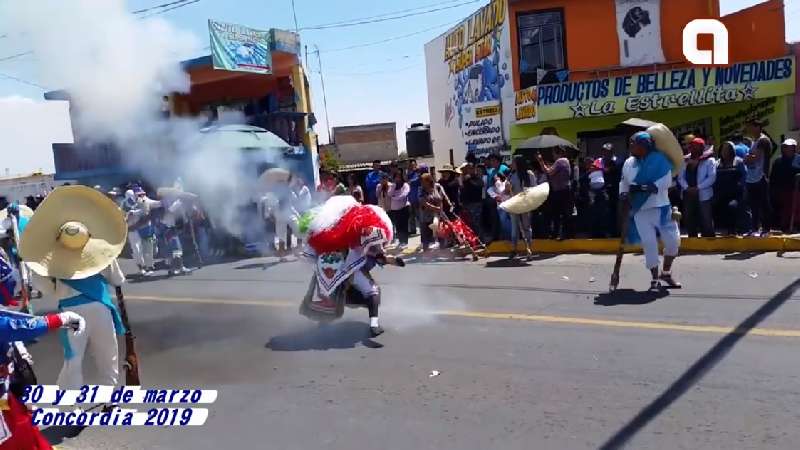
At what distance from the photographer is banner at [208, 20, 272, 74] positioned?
60.7 ft

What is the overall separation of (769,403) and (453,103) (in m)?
21.6

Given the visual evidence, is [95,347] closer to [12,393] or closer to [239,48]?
[12,393]

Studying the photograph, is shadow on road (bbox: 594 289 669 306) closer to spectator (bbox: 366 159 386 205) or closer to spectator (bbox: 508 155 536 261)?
spectator (bbox: 508 155 536 261)

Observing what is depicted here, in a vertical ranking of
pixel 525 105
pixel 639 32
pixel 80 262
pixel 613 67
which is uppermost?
pixel 639 32

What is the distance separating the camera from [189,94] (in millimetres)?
20281

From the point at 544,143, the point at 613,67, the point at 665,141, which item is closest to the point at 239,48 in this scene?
the point at 544,143

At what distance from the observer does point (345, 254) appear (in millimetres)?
6859

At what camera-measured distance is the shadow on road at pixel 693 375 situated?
4.12 m

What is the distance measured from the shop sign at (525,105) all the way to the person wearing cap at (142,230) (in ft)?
34.2

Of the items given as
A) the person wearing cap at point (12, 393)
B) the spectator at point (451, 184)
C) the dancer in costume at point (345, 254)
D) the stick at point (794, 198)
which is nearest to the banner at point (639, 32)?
the spectator at point (451, 184)

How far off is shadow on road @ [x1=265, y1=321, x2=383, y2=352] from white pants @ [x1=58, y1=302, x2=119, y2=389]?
1.85 m

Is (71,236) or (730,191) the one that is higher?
(71,236)

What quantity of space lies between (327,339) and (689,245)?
20.4 ft

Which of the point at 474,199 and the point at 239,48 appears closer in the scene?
the point at 474,199
